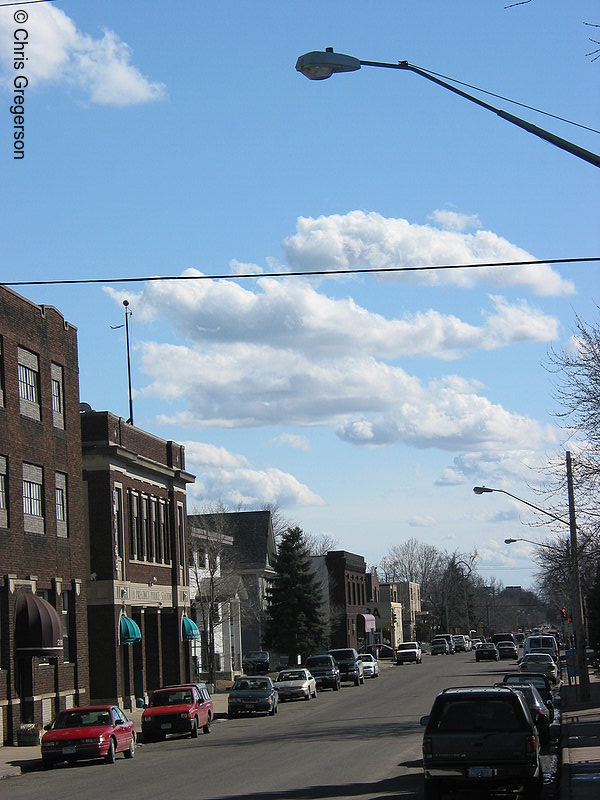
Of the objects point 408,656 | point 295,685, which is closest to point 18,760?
point 295,685

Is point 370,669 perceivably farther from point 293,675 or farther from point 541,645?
point 293,675

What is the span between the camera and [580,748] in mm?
24344

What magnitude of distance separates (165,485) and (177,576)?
166 inches

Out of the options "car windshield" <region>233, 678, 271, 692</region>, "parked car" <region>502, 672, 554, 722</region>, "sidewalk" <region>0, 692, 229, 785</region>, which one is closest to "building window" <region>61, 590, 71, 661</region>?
"sidewalk" <region>0, 692, 229, 785</region>

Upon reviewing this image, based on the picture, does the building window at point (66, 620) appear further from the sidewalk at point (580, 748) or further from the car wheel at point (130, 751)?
the sidewalk at point (580, 748)

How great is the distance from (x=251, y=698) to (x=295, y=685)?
32.8 feet

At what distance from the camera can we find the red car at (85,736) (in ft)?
89.5

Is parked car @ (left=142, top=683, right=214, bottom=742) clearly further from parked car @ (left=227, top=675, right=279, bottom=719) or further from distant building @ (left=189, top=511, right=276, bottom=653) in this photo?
distant building @ (left=189, top=511, right=276, bottom=653)

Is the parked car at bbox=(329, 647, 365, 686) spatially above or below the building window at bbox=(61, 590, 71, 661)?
below

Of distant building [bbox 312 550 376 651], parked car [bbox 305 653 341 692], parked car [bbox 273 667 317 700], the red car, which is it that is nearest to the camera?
the red car

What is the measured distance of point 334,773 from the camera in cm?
2161

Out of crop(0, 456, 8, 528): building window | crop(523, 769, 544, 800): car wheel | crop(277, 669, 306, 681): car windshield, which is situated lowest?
crop(523, 769, 544, 800): car wheel

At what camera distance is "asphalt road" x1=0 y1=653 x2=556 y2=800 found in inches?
766

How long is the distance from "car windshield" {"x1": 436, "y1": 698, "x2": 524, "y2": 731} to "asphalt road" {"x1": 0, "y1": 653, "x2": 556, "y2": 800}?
188 centimetres
